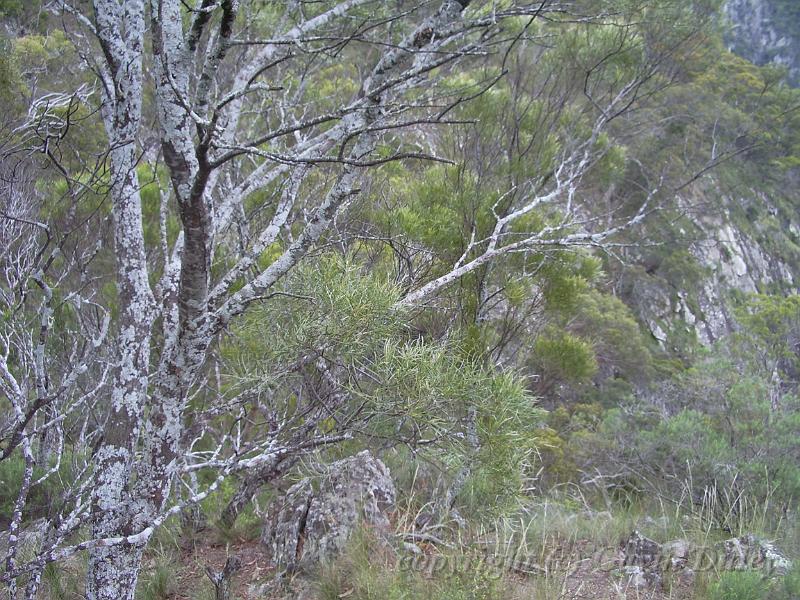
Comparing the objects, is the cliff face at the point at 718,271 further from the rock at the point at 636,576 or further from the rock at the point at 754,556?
the rock at the point at 636,576

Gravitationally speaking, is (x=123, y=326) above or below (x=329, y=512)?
above

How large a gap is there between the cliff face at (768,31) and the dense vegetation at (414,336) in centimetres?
3130

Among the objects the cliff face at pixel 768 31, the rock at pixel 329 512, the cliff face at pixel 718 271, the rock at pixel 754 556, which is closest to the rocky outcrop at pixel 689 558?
the rock at pixel 754 556

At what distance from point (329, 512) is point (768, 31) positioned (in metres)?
41.3

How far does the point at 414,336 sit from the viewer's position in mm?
3793

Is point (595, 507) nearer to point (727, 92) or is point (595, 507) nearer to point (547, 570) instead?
point (547, 570)

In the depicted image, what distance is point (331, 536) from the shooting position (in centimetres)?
343

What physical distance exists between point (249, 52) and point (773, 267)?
23661 millimetres

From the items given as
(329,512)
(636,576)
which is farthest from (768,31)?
(329,512)

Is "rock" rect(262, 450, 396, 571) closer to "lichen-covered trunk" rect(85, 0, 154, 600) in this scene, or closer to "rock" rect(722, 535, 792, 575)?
"lichen-covered trunk" rect(85, 0, 154, 600)

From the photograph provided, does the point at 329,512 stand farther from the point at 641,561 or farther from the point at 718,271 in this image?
the point at 718,271

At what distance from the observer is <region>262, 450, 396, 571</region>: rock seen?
3.45m

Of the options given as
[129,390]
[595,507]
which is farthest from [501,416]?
[595,507]

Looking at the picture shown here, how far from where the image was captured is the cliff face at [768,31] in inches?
1337
